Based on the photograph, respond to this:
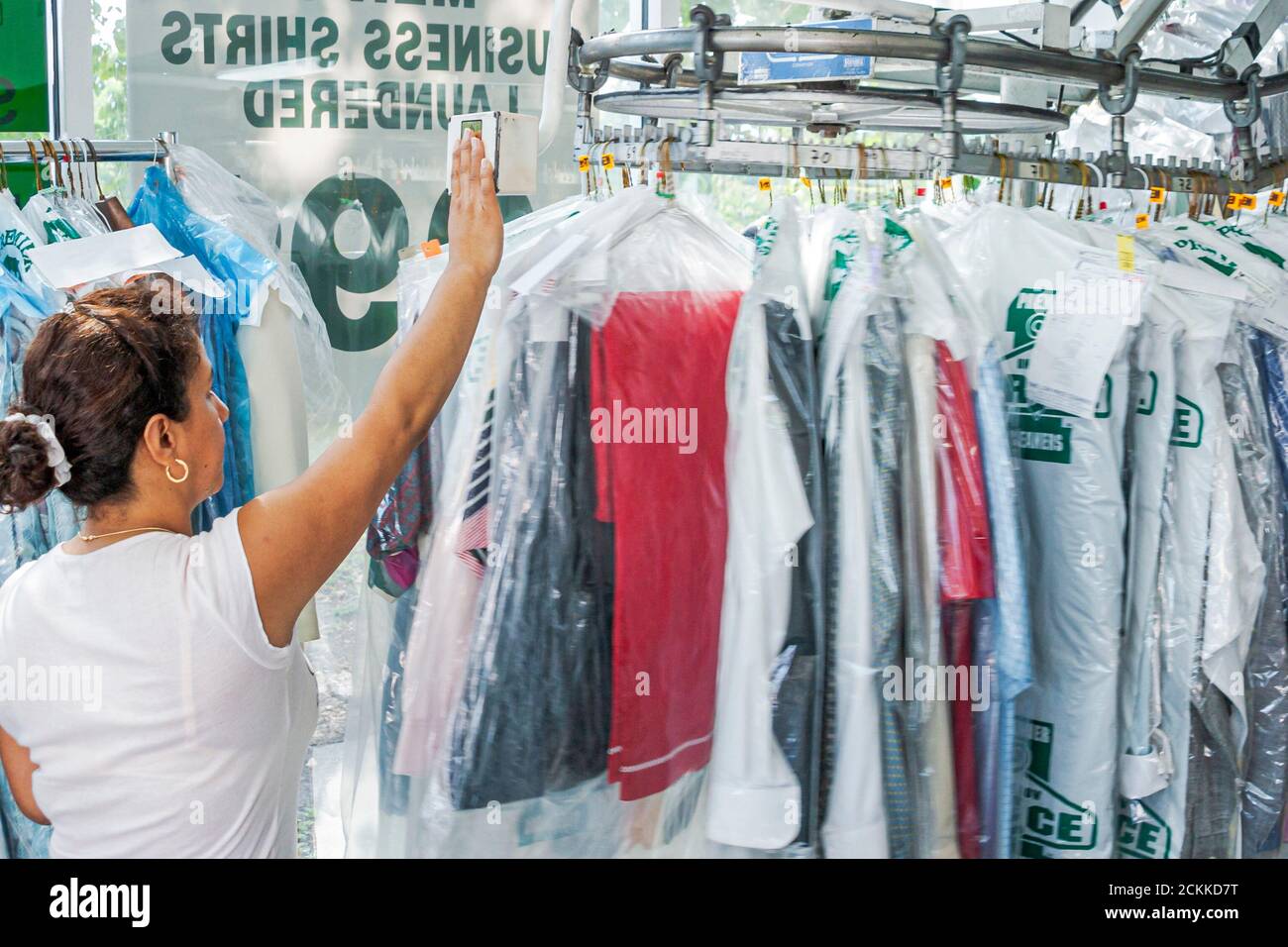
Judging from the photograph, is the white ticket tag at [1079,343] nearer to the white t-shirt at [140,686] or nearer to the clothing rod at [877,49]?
the clothing rod at [877,49]

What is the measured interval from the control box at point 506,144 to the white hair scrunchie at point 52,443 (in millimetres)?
493

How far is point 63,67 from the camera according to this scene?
2625 millimetres

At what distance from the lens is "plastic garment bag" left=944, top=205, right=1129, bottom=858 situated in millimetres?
1490

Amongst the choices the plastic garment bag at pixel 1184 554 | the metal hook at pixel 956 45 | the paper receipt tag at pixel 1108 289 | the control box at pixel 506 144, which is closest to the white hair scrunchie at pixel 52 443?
the control box at pixel 506 144

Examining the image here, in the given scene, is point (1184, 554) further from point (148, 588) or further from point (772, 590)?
point (148, 588)

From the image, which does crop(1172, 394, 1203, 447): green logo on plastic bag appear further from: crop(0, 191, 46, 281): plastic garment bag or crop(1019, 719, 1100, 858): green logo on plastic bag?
crop(0, 191, 46, 281): plastic garment bag

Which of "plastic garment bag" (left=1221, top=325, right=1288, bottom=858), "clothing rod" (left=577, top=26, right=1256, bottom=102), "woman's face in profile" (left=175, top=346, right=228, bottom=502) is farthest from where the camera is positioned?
"plastic garment bag" (left=1221, top=325, right=1288, bottom=858)

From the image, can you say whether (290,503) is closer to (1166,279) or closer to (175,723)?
(175,723)

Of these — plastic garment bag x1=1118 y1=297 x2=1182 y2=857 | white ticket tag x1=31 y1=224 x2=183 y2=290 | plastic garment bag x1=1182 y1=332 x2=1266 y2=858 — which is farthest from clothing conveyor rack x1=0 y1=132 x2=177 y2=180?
plastic garment bag x1=1182 y1=332 x2=1266 y2=858

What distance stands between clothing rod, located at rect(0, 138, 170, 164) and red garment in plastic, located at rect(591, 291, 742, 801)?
81 cm

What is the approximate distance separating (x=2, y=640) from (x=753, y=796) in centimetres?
82

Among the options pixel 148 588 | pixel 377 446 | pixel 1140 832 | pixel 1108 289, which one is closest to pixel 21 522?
pixel 148 588

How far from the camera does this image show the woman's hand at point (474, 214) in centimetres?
127
